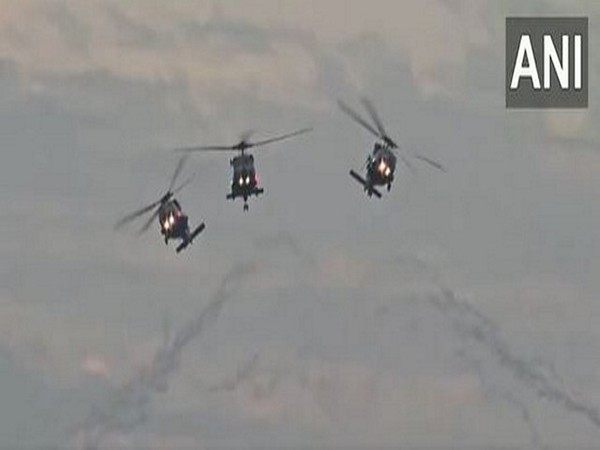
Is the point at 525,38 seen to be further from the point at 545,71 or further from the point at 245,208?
Answer: the point at 245,208

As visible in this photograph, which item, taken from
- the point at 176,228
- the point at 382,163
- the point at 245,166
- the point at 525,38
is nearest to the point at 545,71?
the point at 525,38

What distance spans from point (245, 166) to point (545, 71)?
17477 millimetres

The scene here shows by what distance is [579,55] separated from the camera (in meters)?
77.3

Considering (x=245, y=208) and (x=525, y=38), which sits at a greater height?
(x=525, y=38)

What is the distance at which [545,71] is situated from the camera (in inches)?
2977

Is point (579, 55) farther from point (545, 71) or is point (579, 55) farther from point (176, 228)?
point (176, 228)

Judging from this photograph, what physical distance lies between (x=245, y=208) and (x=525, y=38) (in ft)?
57.9

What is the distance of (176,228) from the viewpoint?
8175cm

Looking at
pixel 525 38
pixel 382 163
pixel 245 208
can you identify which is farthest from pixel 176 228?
pixel 525 38

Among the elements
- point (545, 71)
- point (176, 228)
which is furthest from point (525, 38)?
point (176, 228)

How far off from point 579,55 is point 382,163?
13067 mm

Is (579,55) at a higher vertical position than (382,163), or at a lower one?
higher

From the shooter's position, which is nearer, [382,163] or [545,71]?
[545,71]

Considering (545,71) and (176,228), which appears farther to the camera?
(176,228)
